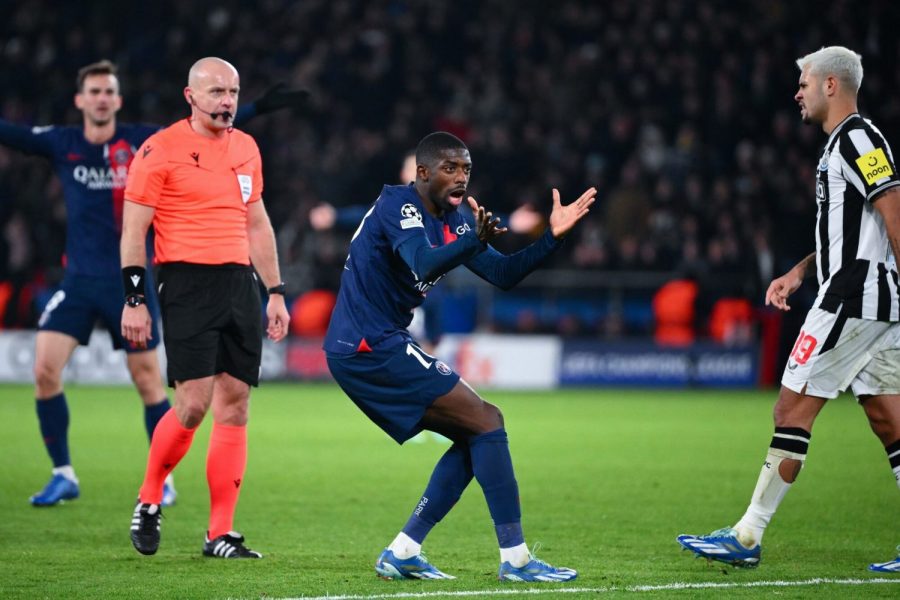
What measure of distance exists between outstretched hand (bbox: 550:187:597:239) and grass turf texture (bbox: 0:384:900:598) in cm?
164

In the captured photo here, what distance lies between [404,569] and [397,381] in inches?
35.8

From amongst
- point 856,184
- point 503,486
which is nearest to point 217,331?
point 503,486

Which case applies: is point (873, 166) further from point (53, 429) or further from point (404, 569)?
point (53, 429)

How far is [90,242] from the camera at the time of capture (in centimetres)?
909

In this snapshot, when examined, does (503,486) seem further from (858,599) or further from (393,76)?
(393,76)

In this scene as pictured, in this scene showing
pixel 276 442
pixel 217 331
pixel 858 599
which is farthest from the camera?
pixel 276 442

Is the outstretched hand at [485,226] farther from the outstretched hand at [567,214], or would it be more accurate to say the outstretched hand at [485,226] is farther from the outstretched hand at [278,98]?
the outstretched hand at [278,98]

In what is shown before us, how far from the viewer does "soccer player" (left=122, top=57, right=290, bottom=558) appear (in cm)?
698

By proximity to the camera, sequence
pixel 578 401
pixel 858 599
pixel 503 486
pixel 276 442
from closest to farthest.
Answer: pixel 858 599 < pixel 503 486 < pixel 276 442 < pixel 578 401

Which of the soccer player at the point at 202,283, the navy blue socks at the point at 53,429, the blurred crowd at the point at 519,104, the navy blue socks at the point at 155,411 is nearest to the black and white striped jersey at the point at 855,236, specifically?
the soccer player at the point at 202,283

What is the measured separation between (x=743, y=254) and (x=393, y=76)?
753 centimetres

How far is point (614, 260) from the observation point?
69.3 ft

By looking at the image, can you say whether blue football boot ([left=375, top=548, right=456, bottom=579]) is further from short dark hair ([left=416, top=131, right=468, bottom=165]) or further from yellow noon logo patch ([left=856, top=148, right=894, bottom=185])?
yellow noon logo patch ([left=856, top=148, right=894, bottom=185])

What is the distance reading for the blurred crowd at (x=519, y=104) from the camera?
2145cm
